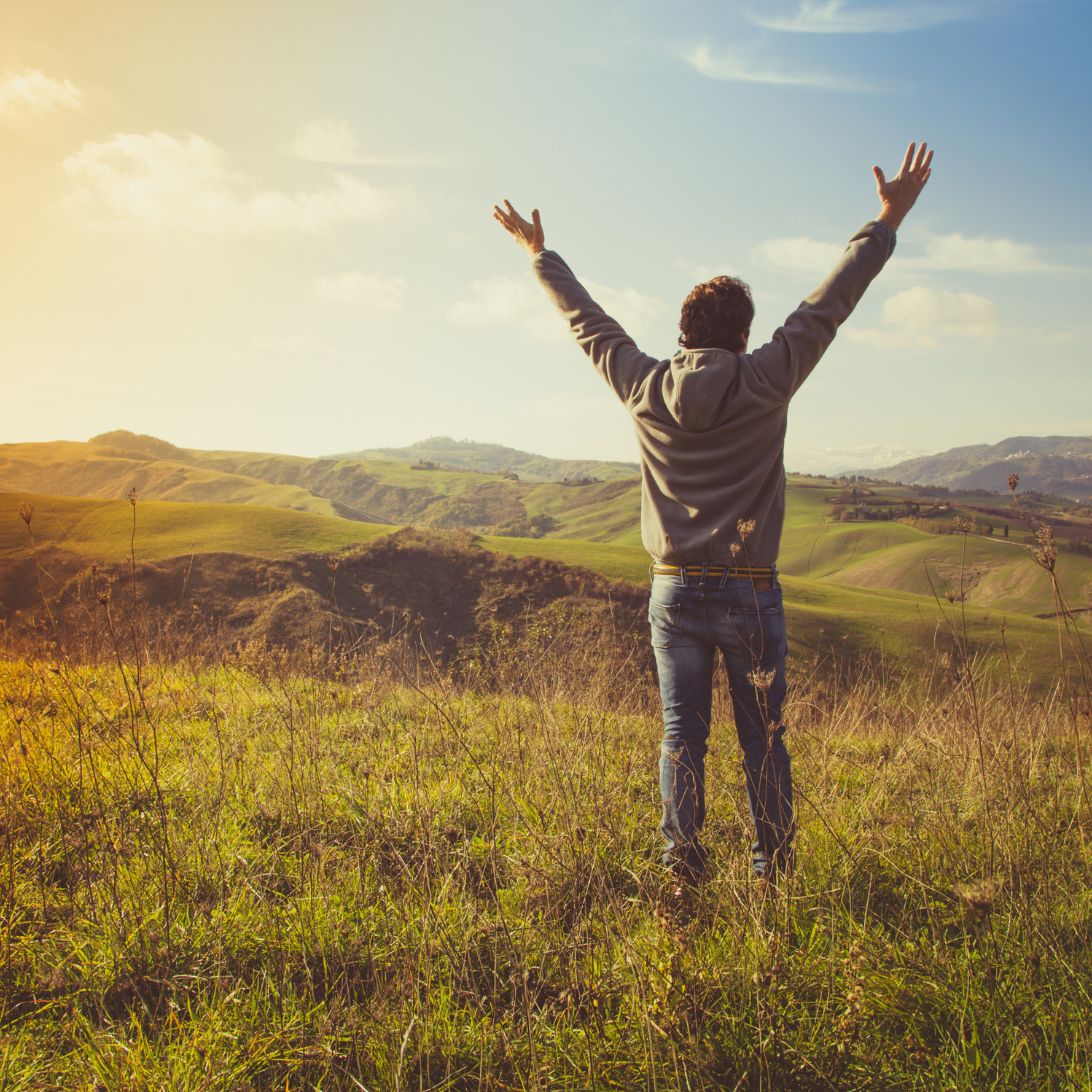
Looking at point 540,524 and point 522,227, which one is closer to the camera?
point 522,227

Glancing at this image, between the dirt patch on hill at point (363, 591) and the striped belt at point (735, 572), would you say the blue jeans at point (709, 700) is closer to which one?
the striped belt at point (735, 572)

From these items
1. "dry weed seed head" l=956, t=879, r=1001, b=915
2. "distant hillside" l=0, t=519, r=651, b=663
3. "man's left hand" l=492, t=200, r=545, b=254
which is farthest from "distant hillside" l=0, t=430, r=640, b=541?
"dry weed seed head" l=956, t=879, r=1001, b=915

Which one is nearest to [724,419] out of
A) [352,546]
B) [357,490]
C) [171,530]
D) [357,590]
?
[357,590]

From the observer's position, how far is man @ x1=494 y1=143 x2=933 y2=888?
2738mm

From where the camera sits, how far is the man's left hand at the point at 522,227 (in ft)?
12.0

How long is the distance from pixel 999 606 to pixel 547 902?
58.3m

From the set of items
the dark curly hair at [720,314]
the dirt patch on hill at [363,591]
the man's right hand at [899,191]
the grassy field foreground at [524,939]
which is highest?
the man's right hand at [899,191]

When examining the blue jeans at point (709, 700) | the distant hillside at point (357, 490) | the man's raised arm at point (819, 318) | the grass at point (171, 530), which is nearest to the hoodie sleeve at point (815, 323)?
the man's raised arm at point (819, 318)

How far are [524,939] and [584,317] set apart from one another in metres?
2.84

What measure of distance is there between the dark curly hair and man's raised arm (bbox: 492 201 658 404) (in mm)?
256

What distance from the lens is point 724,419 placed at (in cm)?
279

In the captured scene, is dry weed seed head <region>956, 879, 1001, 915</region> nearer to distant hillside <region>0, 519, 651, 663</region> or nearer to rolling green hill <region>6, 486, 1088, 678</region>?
distant hillside <region>0, 519, 651, 663</region>

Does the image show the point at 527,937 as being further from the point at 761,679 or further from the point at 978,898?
the point at 978,898

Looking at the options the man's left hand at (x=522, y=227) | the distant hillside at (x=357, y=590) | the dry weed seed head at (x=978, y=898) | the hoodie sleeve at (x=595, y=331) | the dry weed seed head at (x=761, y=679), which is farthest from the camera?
the distant hillside at (x=357, y=590)
